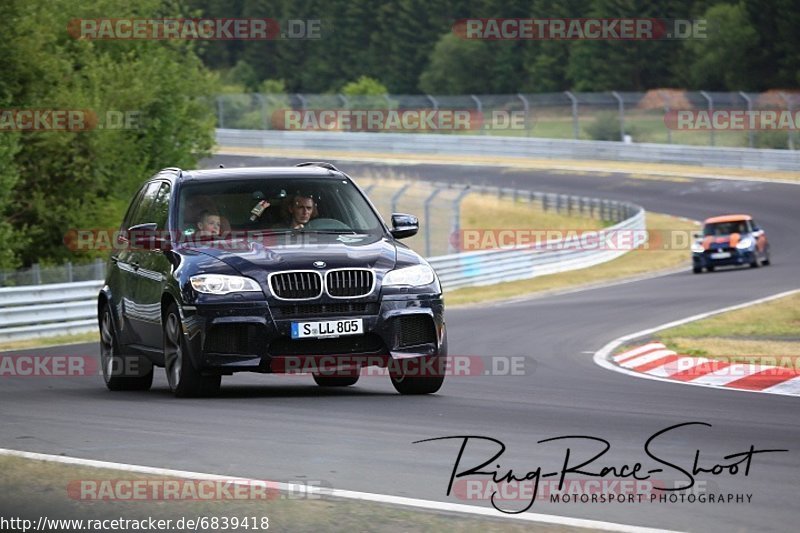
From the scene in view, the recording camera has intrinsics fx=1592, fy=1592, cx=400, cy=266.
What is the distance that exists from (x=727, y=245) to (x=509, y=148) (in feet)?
111

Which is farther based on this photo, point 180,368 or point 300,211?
point 300,211

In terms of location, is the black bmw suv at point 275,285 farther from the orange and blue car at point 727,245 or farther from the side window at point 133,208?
the orange and blue car at point 727,245

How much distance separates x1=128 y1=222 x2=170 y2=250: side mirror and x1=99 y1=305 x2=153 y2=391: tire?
105 cm

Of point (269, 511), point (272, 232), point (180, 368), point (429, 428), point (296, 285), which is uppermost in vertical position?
point (272, 232)

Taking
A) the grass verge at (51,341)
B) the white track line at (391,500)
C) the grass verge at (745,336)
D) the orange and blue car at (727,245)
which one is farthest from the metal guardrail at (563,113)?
the white track line at (391,500)

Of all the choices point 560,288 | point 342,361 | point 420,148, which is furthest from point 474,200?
point 342,361

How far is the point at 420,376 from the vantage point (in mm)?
11586

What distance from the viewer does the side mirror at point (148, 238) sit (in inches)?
467

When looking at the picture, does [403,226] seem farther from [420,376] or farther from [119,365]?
[119,365]

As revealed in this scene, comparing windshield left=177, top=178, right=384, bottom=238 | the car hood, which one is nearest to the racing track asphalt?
the car hood

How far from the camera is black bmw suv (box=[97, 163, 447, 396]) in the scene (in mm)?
10844

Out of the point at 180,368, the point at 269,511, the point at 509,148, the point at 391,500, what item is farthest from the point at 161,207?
the point at 509,148

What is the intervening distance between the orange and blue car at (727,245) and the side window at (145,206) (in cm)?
2239

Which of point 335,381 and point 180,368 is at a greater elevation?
point 180,368
